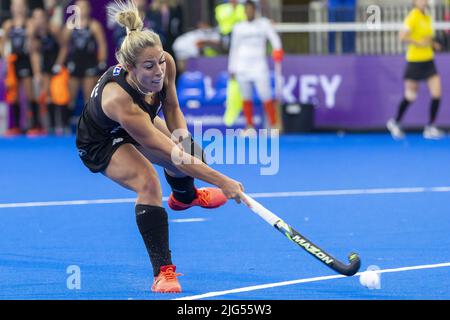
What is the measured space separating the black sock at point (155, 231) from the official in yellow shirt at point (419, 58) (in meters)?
11.0

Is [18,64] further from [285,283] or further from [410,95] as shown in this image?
[285,283]

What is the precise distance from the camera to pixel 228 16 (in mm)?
20141

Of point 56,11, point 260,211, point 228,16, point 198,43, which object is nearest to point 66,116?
point 56,11

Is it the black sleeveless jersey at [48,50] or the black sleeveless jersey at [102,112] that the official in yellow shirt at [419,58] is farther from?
the black sleeveless jersey at [102,112]

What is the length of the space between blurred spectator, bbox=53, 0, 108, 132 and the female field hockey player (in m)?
12.0

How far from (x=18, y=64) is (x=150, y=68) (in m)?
13.2

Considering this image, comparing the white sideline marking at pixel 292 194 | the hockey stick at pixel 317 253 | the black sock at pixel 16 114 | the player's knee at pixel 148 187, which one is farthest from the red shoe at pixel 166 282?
the black sock at pixel 16 114

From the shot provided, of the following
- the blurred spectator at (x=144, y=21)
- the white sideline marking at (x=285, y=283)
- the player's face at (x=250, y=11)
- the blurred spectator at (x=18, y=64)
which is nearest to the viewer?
the white sideline marking at (x=285, y=283)

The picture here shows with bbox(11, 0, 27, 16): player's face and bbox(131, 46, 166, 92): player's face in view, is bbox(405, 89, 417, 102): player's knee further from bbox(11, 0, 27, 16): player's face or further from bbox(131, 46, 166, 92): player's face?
bbox(131, 46, 166, 92): player's face

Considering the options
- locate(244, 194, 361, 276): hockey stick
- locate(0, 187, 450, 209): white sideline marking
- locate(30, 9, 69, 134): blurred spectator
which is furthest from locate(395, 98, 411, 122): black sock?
locate(244, 194, 361, 276): hockey stick

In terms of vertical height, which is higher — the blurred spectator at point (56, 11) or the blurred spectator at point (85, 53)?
the blurred spectator at point (56, 11)

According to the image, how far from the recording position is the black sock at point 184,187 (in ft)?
26.0

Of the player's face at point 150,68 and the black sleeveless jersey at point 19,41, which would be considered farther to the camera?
the black sleeveless jersey at point 19,41

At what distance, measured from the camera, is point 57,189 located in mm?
12445
